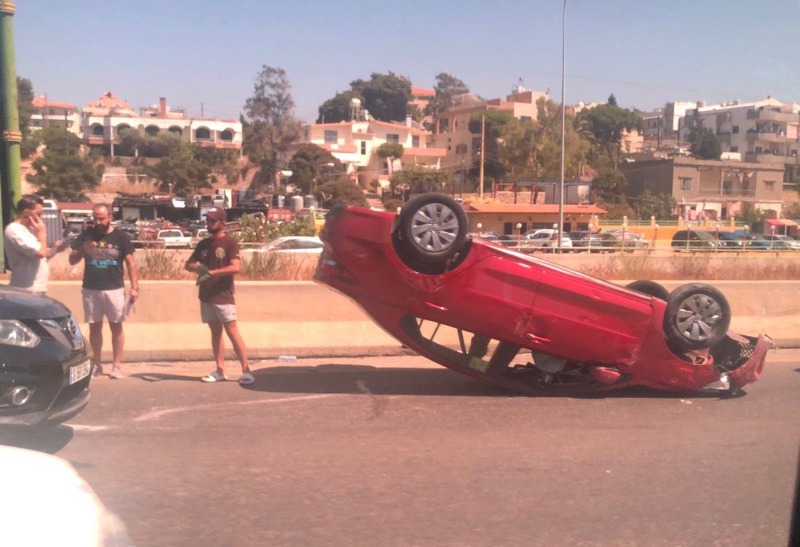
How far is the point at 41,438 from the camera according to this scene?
5.59m

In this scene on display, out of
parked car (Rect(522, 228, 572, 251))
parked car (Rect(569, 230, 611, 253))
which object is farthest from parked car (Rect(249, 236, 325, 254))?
parked car (Rect(522, 228, 572, 251))

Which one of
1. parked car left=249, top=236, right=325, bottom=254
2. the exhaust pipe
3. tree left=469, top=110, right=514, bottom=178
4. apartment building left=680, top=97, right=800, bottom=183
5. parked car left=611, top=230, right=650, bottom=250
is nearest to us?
the exhaust pipe

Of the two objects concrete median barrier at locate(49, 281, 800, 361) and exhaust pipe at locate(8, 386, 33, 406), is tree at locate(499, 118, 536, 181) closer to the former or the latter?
concrete median barrier at locate(49, 281, 800, 361)

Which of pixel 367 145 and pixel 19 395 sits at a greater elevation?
pixel 367 145

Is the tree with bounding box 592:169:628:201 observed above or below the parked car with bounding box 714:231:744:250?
above

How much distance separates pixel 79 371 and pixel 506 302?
140 inches

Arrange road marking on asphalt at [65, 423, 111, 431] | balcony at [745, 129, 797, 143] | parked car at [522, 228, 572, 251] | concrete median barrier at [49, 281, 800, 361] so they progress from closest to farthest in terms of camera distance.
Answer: road marking on asphalt at [65, 423, 111, 431] → concrete median barrier at [49, 281, 800, 361] → parked car at [522, 228, 572, 251] → balcony at [745, 129, 797, 143]

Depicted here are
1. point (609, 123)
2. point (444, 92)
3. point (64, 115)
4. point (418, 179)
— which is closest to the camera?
point (418, 179)

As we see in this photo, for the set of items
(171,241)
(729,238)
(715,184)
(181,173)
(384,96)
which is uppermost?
(384,96)

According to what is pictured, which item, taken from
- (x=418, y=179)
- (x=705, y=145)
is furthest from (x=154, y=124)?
(x=705, y=145)

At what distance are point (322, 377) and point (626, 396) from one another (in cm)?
318

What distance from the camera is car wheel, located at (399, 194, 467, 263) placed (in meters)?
6.51

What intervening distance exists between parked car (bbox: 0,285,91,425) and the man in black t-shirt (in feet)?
6.15

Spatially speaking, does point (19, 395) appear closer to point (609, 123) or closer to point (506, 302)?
point (506, 302)
